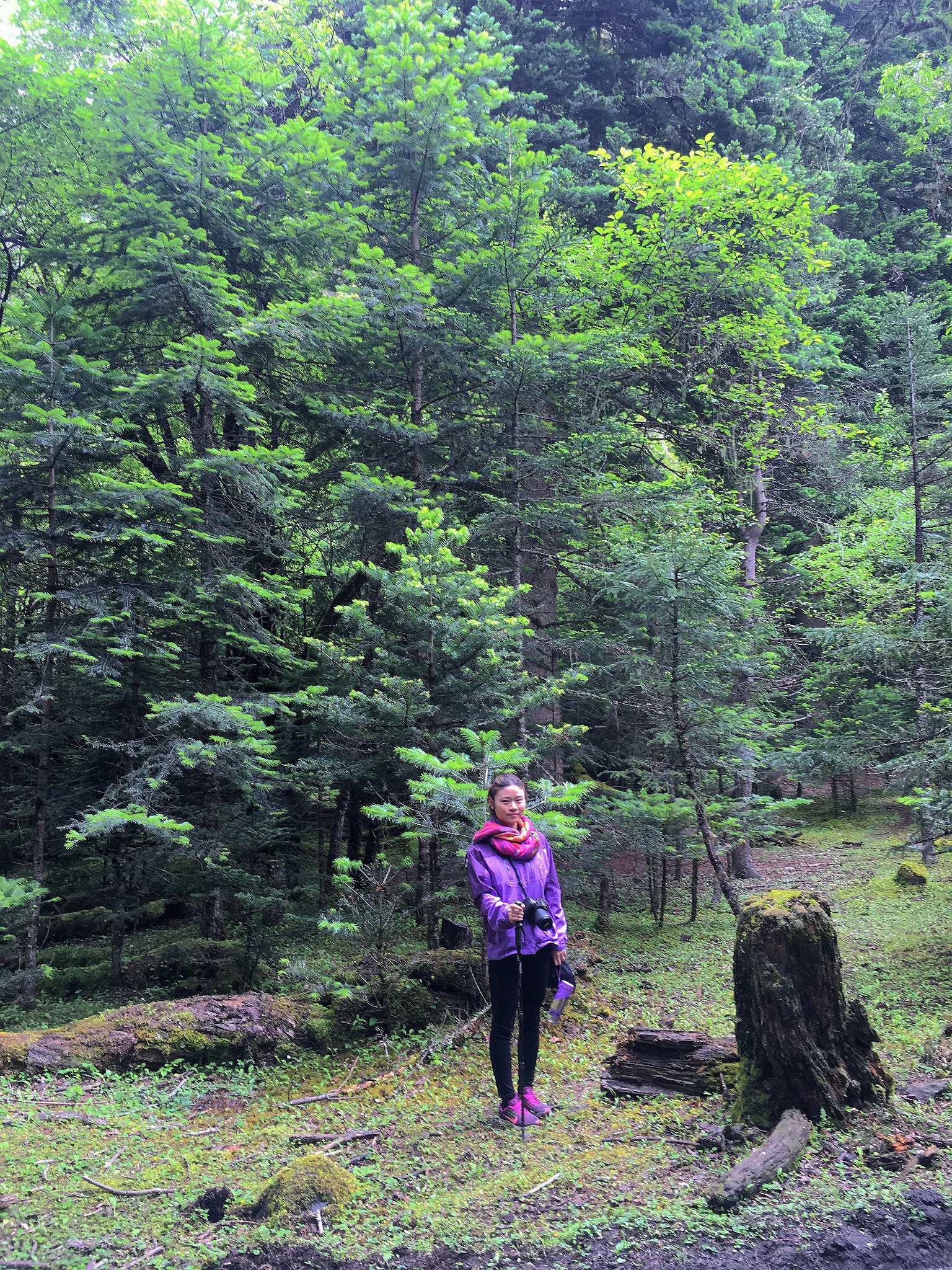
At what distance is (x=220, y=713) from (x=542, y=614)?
5692 millimetres

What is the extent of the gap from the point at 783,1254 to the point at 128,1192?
10.8 ft

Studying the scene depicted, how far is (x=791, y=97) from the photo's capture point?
1853 centimetres

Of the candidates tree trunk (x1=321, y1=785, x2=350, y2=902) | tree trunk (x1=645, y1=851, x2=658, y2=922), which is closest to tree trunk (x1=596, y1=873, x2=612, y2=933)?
tree trunk (x1=645, y1=851, x2=658, y2=922)

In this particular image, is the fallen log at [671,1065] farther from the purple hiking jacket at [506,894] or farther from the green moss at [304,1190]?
the green moss at [304,1190]

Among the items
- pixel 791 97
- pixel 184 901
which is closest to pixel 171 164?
pixel 184 901

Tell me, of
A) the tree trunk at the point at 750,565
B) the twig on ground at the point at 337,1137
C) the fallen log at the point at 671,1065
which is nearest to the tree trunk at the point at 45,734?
the twig on ground at the point at 337,1137

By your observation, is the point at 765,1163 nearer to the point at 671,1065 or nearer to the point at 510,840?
the point at 671,1065

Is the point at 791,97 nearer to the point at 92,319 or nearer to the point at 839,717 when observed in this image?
the point at 839,717

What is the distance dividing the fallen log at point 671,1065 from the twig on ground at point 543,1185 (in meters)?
1.27

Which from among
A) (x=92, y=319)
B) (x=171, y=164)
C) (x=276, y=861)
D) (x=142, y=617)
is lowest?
(x=276, y=861)

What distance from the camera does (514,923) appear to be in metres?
4.39

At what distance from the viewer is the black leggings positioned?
451cm

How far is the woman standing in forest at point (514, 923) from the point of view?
446 cm

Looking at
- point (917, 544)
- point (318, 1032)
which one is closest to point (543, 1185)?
point (318, 1032)
